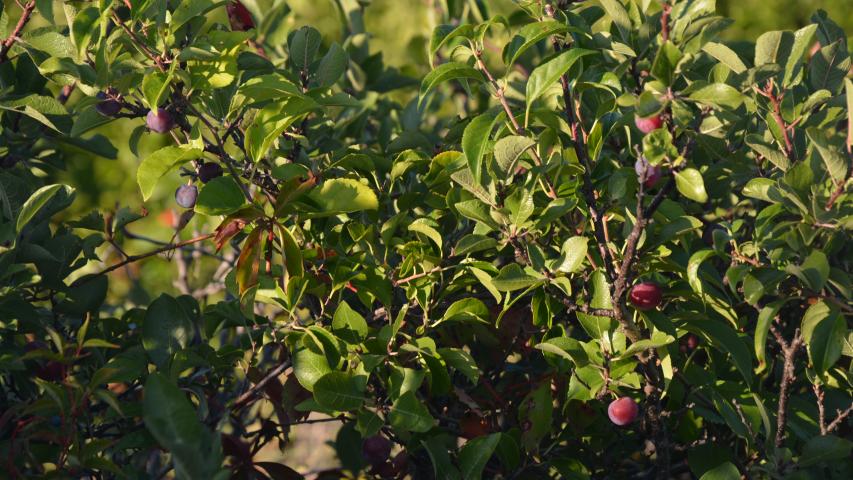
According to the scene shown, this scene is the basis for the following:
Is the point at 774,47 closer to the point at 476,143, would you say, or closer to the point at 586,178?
the point at 586,178

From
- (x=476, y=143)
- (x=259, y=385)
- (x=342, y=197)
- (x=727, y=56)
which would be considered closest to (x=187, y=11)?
(x=342, y=197)

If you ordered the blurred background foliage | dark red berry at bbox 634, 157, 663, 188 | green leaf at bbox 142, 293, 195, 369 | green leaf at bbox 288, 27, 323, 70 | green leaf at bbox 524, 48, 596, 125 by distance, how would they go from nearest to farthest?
dark red berry at bbox 634, 157, 663, 188 → green leaf at bbox 524, 48, 596, 125 → green leaf at bbox 142, 293, 195, 369 → green leaf at bbox 288, 27, 323, 70 → the blurred background foliage

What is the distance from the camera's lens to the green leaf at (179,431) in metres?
1.20

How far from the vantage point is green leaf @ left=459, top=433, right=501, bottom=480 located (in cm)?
146

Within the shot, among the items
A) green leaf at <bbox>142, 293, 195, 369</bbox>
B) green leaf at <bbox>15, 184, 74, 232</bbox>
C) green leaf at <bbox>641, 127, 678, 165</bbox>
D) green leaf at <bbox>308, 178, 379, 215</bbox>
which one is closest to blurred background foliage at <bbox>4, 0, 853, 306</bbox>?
green leaf at <bbox>142, 293, 195, 369</bbox>

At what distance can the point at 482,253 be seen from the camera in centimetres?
177

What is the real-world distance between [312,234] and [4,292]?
50cm

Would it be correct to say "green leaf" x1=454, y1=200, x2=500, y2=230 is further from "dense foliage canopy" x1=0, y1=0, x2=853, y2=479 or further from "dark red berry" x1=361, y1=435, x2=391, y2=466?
"dark red berry" x1=361, y1=435, x2=391, y2=466

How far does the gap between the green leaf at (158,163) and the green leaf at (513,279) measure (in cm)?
49

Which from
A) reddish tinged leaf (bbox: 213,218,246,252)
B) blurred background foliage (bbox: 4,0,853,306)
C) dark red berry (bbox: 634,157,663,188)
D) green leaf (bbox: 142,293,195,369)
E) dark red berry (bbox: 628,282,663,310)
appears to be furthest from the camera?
blurred background foliage (bbox: 4,0,853,306)

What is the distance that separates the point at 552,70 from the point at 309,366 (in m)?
0.59

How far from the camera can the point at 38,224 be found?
1.67m

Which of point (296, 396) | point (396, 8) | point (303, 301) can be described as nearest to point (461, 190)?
point (303, 301)

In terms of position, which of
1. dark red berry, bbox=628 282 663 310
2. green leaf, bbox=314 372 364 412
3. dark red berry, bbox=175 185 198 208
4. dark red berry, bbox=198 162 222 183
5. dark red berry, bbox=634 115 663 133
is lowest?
green leaf, bbox=314 372 364 412
